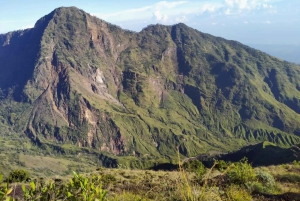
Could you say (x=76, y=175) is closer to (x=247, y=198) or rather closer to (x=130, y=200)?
(x=130, y=200)

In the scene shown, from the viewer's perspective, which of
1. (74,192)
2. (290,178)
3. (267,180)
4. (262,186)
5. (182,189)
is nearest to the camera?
(74,192)

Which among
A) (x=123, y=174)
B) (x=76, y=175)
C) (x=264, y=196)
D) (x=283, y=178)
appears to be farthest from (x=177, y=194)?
(x=123, y=174)

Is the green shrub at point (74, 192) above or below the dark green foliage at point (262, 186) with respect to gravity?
above

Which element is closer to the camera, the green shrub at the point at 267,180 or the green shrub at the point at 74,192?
the green shrub at the point at 74,192

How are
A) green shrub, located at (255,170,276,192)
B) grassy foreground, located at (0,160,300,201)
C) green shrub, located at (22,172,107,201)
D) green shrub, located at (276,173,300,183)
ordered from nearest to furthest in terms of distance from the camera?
green shrub, located at (22,172,107,201) < grassy foreground, located at (0,160,300,201) < green shrub, located at (255,170,276,192) < green shrub, located at (276,173,300,183)

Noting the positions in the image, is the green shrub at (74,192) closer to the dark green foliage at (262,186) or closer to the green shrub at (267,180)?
the dark green foliage at (262,186)

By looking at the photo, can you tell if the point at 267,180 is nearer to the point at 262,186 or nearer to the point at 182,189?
the point at 262,186

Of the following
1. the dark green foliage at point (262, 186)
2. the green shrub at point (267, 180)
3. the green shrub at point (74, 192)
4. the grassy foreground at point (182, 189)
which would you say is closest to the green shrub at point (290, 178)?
the grassy foreground at point (182, 189)

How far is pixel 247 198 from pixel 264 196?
8.79ft

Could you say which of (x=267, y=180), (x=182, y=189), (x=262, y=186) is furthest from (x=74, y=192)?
(x=267, y=180)

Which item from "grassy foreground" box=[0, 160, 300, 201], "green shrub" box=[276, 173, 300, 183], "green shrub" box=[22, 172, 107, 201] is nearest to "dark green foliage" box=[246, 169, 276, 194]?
"grassy foreground" box=[0, 160, 300, 201]

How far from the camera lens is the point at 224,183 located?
50.7ft

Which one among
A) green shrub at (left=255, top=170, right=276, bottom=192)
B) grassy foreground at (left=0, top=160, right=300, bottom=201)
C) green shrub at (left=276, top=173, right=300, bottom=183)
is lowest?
green shrub at (left=276, top=173, right=300, bottom=183)

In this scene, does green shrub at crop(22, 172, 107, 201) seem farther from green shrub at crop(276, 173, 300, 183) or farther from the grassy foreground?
green shrub at crop(276, 173, 300, 183)
